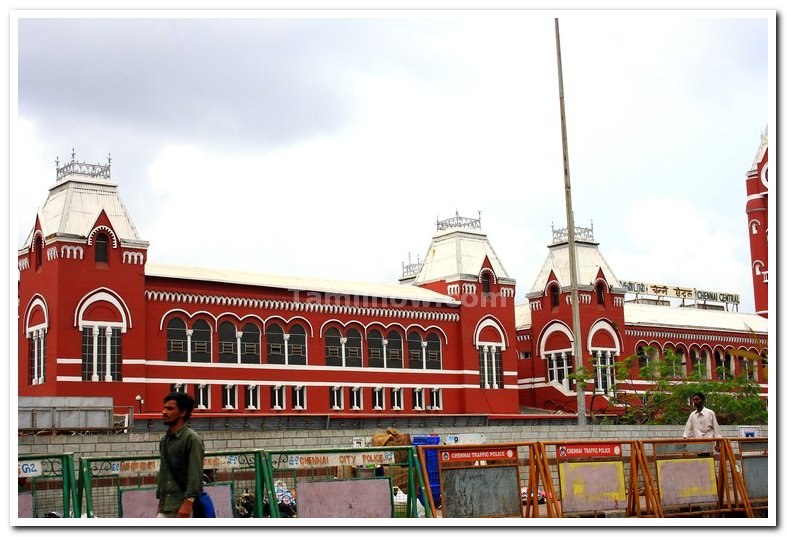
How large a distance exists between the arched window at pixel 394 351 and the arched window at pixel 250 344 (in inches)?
278

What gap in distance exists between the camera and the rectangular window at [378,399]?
51.1 m

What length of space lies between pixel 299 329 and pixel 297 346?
0.76 m

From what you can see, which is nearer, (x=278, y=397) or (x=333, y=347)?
(x=278, y=397)

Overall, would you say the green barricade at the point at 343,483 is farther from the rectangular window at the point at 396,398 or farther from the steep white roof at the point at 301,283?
the rectangular window at the point at 396,398

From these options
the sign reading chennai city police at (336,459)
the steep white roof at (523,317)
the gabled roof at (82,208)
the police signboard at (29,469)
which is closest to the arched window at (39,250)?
the gabled roof at (82,208)

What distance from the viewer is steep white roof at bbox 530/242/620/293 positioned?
60.7 m

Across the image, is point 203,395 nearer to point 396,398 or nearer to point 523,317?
point 396,398

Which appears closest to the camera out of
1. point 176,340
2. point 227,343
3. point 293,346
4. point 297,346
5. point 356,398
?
point 176,340

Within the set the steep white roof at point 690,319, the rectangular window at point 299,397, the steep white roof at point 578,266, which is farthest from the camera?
the steep white roof at point 690,319

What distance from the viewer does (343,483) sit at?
16203 mm

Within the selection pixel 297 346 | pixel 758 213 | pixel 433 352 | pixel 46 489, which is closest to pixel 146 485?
pixel 46 489

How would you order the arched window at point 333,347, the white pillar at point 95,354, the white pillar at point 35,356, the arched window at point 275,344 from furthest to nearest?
the arched window at point 333,347 < the arched window at point 275,344 < the white pillar at point 35,356 < the white pillar at point 95,354
